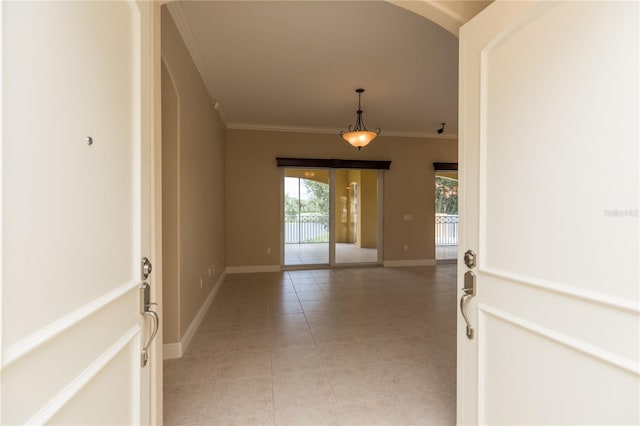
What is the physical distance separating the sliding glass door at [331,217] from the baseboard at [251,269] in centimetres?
29

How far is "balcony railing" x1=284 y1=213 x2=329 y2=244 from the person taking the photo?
6562 millimetres

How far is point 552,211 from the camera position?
1067 mm

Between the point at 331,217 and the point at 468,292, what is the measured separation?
5.19 metres

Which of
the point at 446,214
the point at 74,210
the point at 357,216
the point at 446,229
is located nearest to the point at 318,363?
the point at 74,210

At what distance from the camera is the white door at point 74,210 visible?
62 cm

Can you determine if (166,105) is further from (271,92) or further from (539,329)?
(539,329)

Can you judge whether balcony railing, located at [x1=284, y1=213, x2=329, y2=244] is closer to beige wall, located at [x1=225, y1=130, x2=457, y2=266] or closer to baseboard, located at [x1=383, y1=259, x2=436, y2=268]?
beige wall, located at [x1=225, y1=130, x2=457, y2=266]

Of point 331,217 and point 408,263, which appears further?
point 408,263

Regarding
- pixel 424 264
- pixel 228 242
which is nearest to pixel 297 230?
pixel 228 242

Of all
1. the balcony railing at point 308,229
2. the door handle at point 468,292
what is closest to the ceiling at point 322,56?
the door handle at point 468,292

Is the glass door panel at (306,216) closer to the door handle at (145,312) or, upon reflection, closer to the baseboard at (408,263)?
the baseboard at (408,263)

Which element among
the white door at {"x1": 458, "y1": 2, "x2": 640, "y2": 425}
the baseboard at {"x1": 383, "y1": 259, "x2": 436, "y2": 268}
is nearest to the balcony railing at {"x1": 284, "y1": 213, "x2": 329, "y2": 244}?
the baseboard at {"x1": 383, "y1": 259, "x2": 436, "y2": 268}

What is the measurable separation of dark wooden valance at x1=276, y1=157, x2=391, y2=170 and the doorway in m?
1.54

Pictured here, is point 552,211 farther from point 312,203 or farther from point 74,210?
point 312,203
